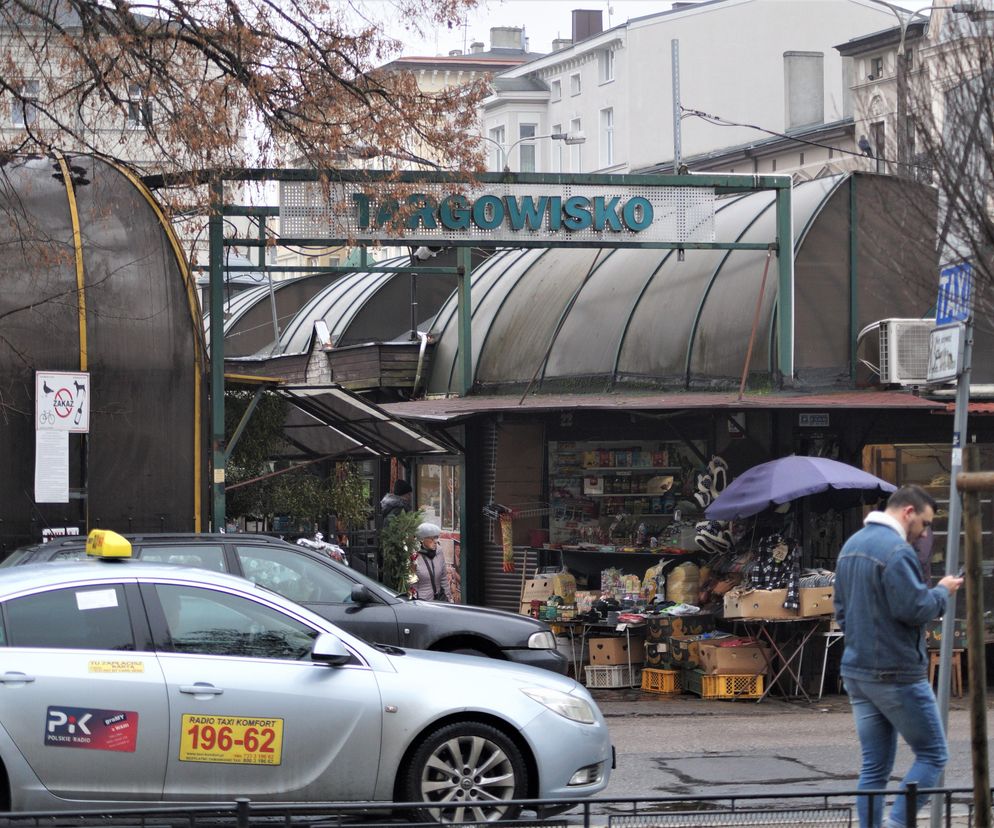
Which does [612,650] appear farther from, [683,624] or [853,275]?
[853,275]

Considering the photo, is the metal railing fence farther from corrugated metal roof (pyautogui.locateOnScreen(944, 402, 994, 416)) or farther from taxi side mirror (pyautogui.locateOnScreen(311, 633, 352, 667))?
corrugated metal roof (pyautogui.locateOnScreen(944, 402, 994, 416))

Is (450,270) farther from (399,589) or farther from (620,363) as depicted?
(399,589)

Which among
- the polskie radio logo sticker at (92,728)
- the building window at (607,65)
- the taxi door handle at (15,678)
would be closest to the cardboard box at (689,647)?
the polskie radio logo sticker at (92,728)

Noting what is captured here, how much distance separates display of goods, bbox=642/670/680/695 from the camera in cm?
1568

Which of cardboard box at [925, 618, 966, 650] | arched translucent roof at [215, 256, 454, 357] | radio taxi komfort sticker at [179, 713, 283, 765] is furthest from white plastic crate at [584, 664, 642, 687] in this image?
arched translucent roof at [215, 256, 454, 357]

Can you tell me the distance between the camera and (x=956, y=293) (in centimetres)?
817

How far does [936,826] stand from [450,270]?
49.0 feet

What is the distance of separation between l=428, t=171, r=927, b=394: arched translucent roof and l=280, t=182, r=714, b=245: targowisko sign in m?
1.40

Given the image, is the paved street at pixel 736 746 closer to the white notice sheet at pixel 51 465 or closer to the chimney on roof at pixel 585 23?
the white notice sheet at pixel 51 465

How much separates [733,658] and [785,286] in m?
4.68

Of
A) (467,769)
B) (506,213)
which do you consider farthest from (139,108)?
(467,769)

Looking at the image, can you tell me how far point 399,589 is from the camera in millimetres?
16297

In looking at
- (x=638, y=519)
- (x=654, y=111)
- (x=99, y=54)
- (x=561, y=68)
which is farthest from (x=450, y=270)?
(x=561, y=68)

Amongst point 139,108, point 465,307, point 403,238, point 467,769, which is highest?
point 139,108
